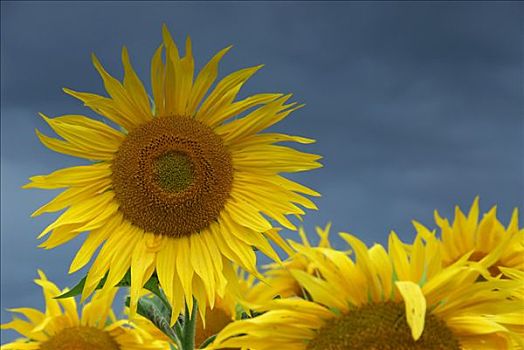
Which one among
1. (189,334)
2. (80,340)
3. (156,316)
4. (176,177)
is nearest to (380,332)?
(189,334)

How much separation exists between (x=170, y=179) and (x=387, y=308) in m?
1.98

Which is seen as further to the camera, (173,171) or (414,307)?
(173,171)

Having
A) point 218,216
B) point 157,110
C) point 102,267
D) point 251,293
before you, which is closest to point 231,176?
point 218,216

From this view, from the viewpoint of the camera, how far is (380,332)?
226 cm

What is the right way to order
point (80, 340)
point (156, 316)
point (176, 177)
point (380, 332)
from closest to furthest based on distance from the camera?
point (380, 332) < point (156, 316) < point (176, 177) < point (80, 340)

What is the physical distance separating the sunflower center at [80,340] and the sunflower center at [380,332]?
273cm

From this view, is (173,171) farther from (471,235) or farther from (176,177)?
(471,235)

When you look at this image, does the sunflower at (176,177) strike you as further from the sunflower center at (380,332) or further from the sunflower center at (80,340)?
the sunflower center at (380,332)

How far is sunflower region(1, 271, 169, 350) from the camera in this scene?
4770mm

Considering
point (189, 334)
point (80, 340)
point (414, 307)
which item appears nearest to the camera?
point (414, 307)

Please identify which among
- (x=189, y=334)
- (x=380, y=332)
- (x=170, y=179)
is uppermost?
(x=170, y=179)

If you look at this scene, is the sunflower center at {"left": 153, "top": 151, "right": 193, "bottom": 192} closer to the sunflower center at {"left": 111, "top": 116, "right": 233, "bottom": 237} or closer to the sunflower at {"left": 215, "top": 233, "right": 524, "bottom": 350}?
the sunflower center at {"left": 111, "top": 116, "right": 233, "bottom": 237}

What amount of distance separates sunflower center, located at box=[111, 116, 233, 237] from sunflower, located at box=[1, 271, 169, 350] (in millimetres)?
950

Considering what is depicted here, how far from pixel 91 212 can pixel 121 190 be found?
19 centimetres
